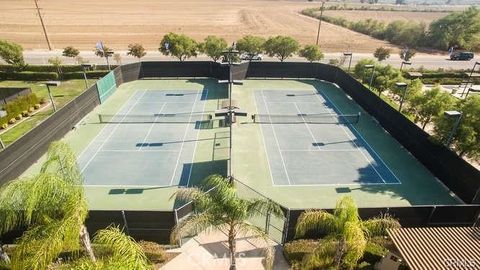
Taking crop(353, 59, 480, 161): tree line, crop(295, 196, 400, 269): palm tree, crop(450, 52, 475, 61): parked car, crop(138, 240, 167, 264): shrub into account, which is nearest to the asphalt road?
crop(450, 52, 475, 61): parked car

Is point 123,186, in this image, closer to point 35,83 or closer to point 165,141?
point 165,141

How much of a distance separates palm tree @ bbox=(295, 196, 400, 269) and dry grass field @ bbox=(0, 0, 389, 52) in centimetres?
5187

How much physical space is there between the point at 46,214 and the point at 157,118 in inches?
729

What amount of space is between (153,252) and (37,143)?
45.0 ft

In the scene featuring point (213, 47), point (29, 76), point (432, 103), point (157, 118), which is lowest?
point (157, 118)

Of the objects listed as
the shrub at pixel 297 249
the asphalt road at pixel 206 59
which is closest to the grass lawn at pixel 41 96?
the asphalt road at pixel 206 59

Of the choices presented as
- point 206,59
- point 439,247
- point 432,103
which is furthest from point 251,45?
point 439,247

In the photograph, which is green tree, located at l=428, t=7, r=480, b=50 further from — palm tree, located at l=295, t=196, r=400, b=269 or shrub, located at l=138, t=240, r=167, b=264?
shrub, located at l=138, t=240, r=167, b=264

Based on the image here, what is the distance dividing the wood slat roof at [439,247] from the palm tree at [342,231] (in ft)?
2.57

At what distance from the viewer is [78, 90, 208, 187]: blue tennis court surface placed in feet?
65.8

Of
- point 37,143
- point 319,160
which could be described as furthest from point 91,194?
point 319,160

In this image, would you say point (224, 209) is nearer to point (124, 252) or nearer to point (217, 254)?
point (124, 252)

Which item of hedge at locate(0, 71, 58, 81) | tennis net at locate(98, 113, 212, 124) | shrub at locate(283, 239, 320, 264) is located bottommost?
shrub at locate(283, 239, 320, 264)

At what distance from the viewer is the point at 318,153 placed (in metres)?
23.2
